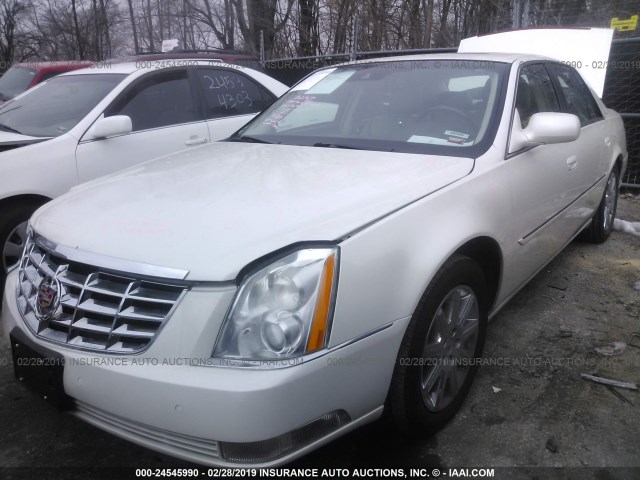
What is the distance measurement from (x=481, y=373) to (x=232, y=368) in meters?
1.63

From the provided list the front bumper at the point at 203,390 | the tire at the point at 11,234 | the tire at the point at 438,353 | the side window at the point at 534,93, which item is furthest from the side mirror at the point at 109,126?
the tire at the point at 438,353

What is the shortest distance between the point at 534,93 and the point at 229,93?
2.85m

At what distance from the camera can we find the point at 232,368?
165 cm

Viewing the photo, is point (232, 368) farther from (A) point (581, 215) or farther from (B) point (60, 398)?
(A) point (581, 215)

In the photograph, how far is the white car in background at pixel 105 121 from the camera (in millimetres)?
3654

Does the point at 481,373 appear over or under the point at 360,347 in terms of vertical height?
under

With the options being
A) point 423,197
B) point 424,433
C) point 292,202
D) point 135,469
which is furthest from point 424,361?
point 135,469

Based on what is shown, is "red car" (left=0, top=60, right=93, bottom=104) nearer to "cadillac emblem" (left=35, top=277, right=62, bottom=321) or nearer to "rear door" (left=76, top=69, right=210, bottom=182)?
"rear door" (left=76, top=69, right=210, bottom=182)

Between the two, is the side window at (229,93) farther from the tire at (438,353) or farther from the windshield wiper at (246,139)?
the tire at (438,353)

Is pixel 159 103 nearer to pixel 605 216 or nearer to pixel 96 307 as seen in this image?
pixel 96 307

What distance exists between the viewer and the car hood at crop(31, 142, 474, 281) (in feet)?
5.82

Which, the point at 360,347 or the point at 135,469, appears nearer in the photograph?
the point at 360,347

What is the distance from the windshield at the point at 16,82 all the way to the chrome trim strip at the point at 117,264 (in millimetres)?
7668

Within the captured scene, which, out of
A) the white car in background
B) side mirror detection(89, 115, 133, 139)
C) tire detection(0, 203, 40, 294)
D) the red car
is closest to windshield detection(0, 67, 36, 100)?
the red car
